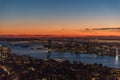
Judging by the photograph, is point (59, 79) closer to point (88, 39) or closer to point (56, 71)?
point (56, 71)

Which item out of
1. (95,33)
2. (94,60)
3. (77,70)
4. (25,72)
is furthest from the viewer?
(94,60)

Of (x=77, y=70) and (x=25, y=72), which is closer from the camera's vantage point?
(x=25, y=72)

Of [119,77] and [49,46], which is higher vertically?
[49,46]

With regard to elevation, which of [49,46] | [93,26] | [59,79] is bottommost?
[59,79]

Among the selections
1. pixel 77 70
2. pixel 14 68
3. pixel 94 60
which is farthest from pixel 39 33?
pixel 94 60

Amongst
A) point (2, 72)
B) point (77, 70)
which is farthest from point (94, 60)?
point (2, 72)

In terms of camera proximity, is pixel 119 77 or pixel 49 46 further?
pixel 49 46

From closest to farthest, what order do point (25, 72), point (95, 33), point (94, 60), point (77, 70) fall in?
point (25, 72), point (95, 33), point (77, 70), point (94, 60)

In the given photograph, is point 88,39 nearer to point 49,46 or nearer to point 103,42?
point 103,42

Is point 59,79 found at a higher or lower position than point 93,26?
lower
